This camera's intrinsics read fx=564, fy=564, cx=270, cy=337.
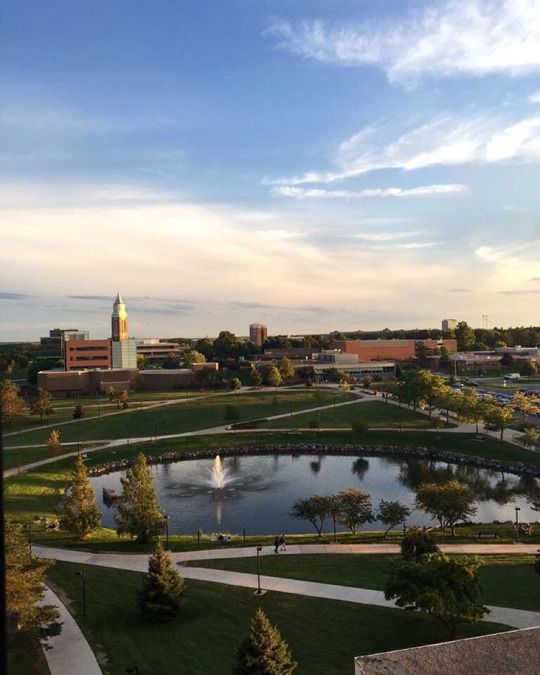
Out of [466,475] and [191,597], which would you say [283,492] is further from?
[191,597]

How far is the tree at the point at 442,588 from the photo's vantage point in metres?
16.6

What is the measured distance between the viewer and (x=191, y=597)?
827 inches

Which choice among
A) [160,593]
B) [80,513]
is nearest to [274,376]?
[80,513]

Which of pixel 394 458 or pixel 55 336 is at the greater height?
pixel 55 336

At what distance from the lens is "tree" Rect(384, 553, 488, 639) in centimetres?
1662

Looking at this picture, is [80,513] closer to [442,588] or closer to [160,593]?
[160,593]

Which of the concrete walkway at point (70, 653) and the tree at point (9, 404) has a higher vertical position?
the tree at point (9, 404)

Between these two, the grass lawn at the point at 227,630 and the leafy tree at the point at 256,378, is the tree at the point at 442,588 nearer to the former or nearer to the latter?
the grass lawn at the point at 227,630

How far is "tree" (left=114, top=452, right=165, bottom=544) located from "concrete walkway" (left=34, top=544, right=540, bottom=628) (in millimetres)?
1850

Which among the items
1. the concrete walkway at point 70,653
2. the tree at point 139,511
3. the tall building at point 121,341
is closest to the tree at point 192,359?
the tall building at point 121,341

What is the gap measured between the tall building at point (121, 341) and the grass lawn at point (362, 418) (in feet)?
139

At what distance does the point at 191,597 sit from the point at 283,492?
21.5 meters

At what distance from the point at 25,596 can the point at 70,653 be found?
2838mm

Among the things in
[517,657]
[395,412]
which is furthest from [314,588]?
[395,412]
